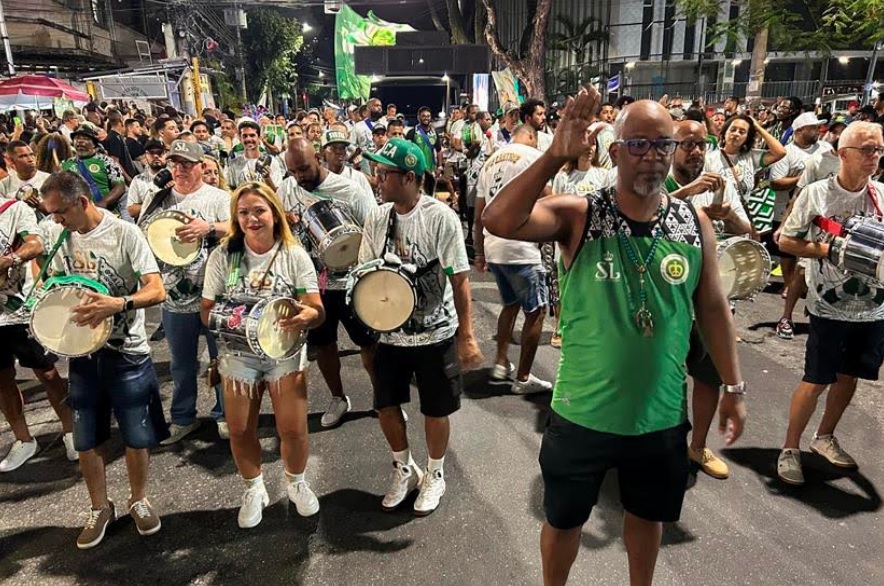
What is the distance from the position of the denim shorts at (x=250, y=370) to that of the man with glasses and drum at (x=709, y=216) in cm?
242

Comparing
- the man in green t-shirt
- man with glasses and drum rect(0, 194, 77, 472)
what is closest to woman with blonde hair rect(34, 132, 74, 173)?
the man in green t-shirt

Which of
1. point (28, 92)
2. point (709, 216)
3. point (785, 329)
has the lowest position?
point (785, 329)

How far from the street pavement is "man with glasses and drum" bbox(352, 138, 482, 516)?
44cm

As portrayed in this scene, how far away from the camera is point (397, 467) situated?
11.7ft

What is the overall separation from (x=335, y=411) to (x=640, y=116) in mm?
3392

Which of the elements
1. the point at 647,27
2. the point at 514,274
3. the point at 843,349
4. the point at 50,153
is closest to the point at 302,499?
the point at 514,274

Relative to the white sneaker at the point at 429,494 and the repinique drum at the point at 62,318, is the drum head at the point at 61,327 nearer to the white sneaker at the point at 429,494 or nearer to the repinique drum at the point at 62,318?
the repinique drum at the point at 62,318

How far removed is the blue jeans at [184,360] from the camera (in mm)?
4227

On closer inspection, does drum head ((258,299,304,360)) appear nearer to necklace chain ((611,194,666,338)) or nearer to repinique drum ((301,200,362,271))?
repinique drum ((301,200,362,271))

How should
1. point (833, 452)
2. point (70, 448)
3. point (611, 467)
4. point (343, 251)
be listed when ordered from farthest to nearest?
point (70, 448) < point (343, 251) < point (833, 452) < point (611, 467)

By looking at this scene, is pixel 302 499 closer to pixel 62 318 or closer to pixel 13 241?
pixel 62 318

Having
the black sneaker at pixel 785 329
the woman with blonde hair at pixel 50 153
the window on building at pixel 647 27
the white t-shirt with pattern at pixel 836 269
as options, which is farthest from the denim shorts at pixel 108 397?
the window on building at pixel 647 27

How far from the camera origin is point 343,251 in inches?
161

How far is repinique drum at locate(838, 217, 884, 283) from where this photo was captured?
3.07 meters
